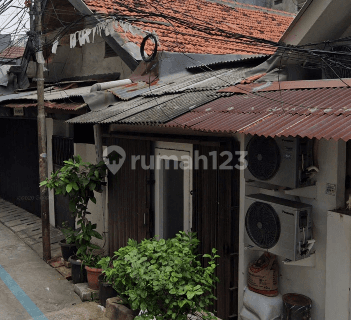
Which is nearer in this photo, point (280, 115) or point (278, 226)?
point (280, 115)

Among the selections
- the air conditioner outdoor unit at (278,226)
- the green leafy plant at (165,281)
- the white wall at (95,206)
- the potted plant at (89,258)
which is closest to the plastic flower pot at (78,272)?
the potted plant at (89,258)

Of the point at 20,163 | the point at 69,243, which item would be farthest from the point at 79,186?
the point at 20,163

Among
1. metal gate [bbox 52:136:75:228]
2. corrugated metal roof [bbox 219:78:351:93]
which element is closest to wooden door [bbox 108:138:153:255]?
corrugated metal roof [bbox 219:78:351:93]

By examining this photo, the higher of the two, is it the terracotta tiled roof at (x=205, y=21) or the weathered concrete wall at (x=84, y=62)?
the terracotta tiled roof at (x=205, y=21)

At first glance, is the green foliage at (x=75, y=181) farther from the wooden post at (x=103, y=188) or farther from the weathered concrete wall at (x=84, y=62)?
the weathered concrete wall at (x=84, y=62)

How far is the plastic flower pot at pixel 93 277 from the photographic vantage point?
716 centimetres

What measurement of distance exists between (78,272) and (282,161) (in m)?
4.58

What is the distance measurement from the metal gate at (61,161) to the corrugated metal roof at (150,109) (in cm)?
319

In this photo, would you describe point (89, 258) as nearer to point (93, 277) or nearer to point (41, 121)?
point (93, 277)

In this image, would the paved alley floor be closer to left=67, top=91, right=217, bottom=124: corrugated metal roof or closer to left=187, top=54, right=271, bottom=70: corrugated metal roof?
left=67, top=91, right=217, bottom=124: corrugated metal roof

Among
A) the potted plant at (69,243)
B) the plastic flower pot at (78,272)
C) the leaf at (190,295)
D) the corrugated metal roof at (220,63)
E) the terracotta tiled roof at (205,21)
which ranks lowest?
the plastic flower pot at (78,272)

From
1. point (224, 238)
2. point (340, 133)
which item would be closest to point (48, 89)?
point (224, 238)

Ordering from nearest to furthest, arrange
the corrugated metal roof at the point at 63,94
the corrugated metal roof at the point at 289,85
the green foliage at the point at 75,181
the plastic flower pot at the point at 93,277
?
the corrugated metal roof at the point at 289,85 → the plastic flower pot at the point at 93,277 → the green foliage at the point at 75,181 → the corrugated metal roof at the point at 63,94

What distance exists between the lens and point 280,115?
4.46m
